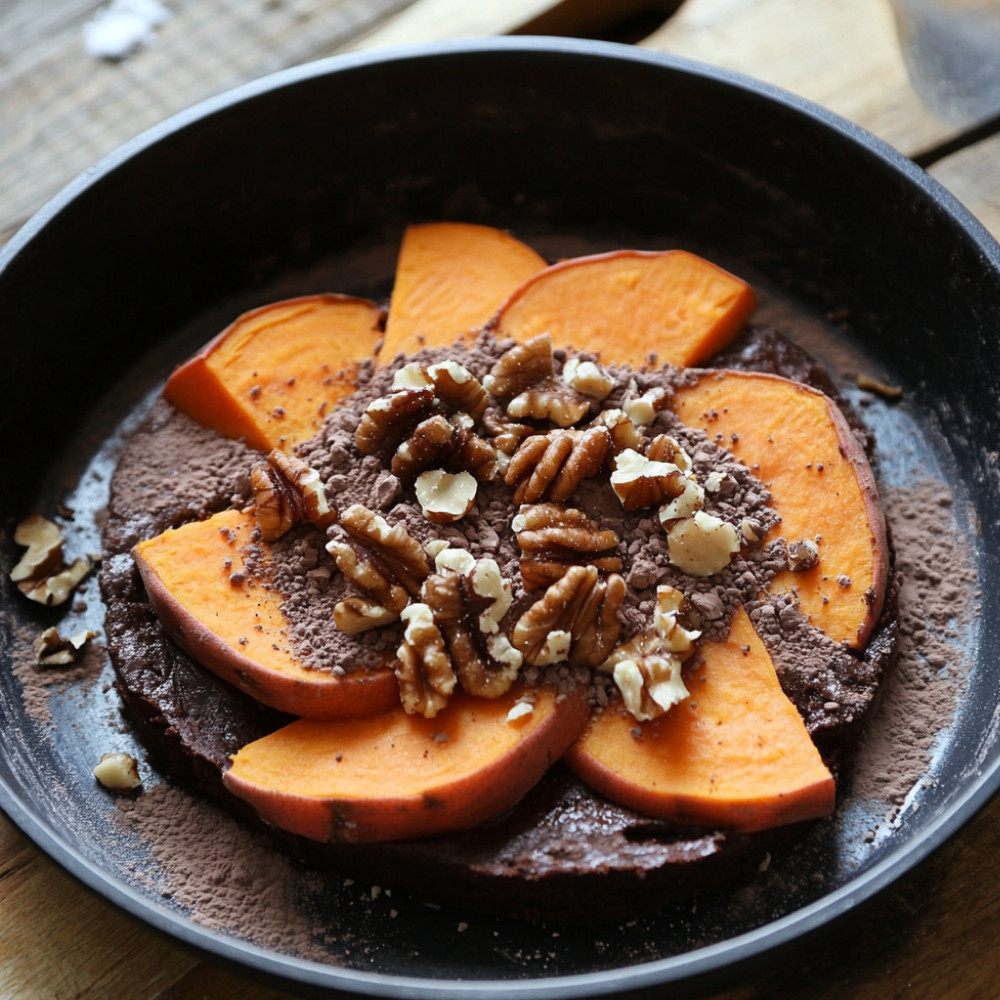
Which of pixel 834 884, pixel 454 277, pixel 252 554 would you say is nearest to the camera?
pixel 834 884

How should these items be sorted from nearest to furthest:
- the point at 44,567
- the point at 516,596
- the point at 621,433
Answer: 1. the point at 516,596
2. the point at 621,433
3. the point at 44,567

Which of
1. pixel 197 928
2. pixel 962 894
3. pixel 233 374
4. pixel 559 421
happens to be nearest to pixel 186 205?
pixel 233 374

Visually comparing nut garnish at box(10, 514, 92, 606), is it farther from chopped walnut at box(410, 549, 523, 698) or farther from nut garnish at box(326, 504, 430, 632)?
chopped walnut at box(410, 549, 523, 698)

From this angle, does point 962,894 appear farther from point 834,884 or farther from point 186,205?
point 186,205

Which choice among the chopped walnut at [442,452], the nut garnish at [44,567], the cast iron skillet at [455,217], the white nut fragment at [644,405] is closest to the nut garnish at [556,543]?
the chopped walnut at [442,452]

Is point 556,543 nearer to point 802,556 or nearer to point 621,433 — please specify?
point 621,433

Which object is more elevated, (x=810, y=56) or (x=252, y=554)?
(x=810, y=56)

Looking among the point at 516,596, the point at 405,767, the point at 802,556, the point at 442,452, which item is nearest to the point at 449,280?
the point at 442,452
